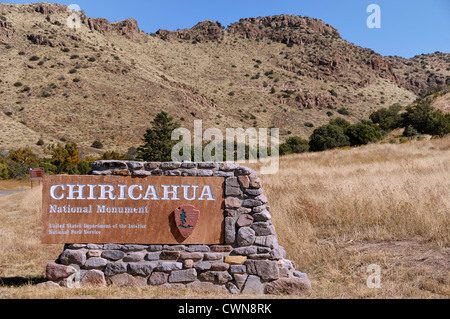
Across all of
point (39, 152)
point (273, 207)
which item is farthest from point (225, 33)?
point (273, 207)

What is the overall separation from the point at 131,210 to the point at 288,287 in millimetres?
2648

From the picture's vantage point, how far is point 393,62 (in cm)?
11644

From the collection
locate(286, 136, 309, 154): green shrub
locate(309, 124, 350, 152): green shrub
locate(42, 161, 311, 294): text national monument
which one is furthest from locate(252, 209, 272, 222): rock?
locate(286, 136, 309, 154): green shrub

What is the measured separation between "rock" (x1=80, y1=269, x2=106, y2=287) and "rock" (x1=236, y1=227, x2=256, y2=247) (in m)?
2.10

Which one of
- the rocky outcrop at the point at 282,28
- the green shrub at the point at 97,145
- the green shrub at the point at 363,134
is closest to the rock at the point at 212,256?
the green shrub at the point at 363,134

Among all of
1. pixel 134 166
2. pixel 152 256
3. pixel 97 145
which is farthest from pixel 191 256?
pixel 97 145

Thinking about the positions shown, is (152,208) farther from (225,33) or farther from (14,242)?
(225,33)

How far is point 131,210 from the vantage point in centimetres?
553

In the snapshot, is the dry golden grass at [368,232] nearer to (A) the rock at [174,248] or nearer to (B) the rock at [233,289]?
(B) the rock at [233,289]

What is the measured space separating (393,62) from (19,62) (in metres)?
107

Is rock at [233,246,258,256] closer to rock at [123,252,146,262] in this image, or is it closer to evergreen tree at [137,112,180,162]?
rock at [123,252,146,262]

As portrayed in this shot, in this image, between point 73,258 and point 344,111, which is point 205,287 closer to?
point 73,258

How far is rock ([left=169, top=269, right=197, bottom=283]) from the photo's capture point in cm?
536

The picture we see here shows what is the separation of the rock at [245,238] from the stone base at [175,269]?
0.25 ft
